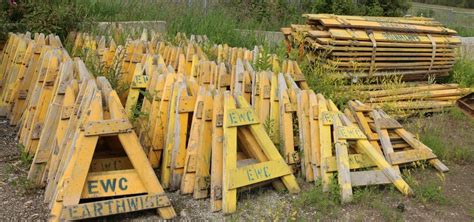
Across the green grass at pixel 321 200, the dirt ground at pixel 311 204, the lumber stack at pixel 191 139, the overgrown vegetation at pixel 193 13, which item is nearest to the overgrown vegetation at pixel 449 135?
the lumber stack at pixel 191 139

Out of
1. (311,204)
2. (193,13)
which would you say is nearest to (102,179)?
(311,204)

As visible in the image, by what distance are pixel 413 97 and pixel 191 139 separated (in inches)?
155

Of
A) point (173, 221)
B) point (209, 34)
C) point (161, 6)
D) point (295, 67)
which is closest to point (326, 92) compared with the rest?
point (295, 67)

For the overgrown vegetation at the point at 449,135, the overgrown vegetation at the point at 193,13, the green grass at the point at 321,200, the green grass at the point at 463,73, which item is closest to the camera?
the green grass at the point at 321,200

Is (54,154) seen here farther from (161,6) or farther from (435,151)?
(161,6)

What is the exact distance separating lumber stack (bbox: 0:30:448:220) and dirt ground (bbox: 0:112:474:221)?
9 centimetres

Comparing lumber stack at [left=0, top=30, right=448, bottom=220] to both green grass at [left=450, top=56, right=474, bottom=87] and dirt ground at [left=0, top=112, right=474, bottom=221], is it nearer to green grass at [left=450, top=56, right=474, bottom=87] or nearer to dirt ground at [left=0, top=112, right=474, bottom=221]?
dirt ground at [left=0, top=112, right=474, bottom=221]

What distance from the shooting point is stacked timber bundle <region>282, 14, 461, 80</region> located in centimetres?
704

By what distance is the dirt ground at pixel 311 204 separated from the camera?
4.02 metres

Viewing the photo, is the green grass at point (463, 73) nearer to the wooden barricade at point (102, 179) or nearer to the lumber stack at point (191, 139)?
the lumber stack at point (191, 139)

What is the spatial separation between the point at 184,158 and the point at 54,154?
3.59 ft

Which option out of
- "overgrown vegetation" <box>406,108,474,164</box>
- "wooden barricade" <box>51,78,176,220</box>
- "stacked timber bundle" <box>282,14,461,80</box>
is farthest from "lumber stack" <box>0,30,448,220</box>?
"stacked timber bundle" <box>282,14,461,80</box>

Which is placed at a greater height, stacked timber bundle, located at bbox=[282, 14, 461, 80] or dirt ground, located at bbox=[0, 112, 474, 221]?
stacked timber bundle, located at bbox=[282, 14, 461, 80]

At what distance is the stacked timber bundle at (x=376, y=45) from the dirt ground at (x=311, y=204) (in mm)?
2623
